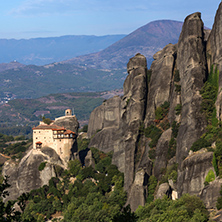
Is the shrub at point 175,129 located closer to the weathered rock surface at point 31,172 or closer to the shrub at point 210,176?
the shrub at point 210,176

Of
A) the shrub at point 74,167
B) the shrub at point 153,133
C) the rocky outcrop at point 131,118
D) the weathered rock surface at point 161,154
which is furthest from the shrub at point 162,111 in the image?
the shrub at point 74,167

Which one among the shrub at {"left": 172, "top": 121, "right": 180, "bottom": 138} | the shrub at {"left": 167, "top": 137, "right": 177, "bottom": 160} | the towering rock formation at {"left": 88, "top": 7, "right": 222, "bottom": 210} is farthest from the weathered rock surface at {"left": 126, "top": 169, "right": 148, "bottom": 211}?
the shrub at {"left": 172, "top": 121, "right": 180, "bottom": 138}

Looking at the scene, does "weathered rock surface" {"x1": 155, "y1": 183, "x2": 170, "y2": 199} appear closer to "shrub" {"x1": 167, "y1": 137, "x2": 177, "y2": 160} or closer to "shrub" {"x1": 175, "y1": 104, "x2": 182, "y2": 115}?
"shrub" {"x1": 167, "y1": 137, "x2": 177, "y2": 160}

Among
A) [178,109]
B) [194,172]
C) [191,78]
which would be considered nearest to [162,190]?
[194,172]

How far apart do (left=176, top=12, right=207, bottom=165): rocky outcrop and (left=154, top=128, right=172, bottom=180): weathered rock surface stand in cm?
591

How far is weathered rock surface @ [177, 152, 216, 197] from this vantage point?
2972 inches

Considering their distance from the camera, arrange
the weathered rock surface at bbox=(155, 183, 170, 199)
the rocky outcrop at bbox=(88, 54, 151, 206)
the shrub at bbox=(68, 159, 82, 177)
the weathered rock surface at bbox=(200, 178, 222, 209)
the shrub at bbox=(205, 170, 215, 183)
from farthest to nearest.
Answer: the shrub at bbox=(68, 159, 82, 177), the rocky outcrop at bbox=(88, 54, 151, 206), the weathered rock surface at bbox=(155, 183, 170, 199), the shrub at bbox=(205, 170, 215, 183), the weathered rock surface at bbox=(200, 178, 222, 209)

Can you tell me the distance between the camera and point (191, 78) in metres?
94.9

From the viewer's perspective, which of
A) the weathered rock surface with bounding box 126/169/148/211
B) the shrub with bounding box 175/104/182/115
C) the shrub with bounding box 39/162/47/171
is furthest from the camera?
the shrub with bounding box 39/162/47/171

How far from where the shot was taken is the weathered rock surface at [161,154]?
95.4m

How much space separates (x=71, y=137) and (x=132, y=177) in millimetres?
21117

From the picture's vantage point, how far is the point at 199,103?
9050 centimetres

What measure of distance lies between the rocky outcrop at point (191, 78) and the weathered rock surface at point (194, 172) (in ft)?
19.0

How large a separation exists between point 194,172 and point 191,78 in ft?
77.4
